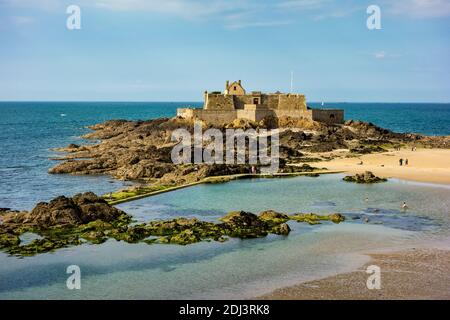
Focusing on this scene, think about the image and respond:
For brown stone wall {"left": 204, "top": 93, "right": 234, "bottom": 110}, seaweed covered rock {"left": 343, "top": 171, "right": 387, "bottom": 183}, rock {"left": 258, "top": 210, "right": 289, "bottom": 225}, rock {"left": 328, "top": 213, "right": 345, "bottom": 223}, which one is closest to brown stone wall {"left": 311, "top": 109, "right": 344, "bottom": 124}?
brown stone wall {"left": 204, "top": 93, "right": 234, "bottom": 110}

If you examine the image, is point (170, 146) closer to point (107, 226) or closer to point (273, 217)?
point (273, 217)

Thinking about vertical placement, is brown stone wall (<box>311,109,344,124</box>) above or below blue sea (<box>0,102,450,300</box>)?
above

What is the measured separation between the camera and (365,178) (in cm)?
4662

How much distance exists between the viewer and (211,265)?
25078mm

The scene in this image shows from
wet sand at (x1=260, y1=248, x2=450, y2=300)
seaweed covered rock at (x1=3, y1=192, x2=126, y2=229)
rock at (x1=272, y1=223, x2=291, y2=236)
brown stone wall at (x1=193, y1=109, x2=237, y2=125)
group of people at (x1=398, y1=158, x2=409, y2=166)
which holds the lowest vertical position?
wet sand at (x1=260, y1=248, x2=450, y2=300)

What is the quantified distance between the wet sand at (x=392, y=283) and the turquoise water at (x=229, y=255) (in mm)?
811

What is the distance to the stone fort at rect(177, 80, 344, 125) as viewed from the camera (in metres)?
77.6

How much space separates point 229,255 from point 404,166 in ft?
107

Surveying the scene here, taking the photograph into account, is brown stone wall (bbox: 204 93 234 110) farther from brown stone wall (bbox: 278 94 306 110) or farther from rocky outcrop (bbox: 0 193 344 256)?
rocky outcrop (bbox: 0 193 344 256)

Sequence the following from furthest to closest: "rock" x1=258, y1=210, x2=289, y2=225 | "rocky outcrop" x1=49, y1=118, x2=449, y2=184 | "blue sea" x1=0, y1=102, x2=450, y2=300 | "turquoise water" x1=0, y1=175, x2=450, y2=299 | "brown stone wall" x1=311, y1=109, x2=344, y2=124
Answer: "brown stone wall" x1=311, y1=109, x2=344, y2=124 < "rocky outcrop" x1=49, y1=118, x2=449, y2=184 < "rock" x1=258, y1=210, x2=289, y2=225 < "blue sea" x1=0, y1=102, x2=450, y2=300 < "turquoise water" x1=0, y1=175, x2=450, y2=299

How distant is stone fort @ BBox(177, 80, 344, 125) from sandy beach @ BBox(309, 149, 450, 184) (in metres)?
16.5

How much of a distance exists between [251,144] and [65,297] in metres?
43.2

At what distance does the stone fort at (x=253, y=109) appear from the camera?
255 feet
